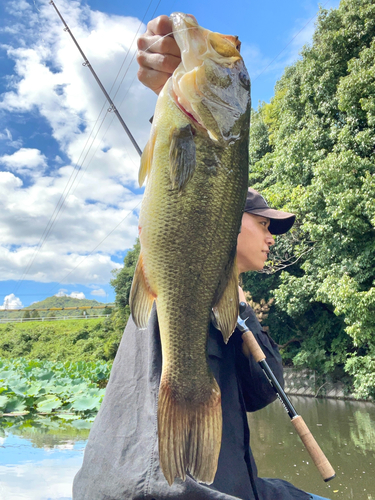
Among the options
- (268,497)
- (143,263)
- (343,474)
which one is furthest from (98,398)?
(143,263)

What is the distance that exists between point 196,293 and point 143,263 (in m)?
0.17

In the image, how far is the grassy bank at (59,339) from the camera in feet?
78.8

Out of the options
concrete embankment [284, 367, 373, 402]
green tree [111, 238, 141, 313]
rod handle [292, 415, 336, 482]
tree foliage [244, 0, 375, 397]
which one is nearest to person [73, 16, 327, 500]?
rod handle [292, 415, 336, 482]

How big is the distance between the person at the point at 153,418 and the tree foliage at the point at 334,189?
9.49 metres

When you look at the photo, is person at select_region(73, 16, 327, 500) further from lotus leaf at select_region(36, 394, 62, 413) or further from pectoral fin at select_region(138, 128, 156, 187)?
lotus leaf at select_region(36, 394, 62, 413)

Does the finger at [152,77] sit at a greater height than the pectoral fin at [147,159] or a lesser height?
greater

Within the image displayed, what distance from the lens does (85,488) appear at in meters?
1.07

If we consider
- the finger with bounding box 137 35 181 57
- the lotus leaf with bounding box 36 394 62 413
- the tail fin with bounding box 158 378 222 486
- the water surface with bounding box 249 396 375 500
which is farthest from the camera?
the water surface with bounding box 249 396 375 500

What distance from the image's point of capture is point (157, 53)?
4.31 feet

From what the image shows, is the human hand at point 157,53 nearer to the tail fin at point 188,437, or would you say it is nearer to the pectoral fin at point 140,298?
the pectoral fin at point 140,298

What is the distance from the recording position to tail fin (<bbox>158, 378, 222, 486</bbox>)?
0.92 meters

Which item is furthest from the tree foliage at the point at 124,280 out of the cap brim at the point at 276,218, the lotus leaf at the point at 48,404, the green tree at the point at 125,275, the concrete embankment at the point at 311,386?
the cap brim at the point at 276,218

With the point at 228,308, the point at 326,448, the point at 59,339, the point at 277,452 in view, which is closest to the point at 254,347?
the point at 228,308

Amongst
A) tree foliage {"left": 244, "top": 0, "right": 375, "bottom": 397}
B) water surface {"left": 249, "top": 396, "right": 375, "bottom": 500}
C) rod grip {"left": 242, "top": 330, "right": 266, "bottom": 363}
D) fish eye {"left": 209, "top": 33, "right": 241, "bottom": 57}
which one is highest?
tree foliage {"left": 244, "top": 0, "right": 375, "bottom": 397}
